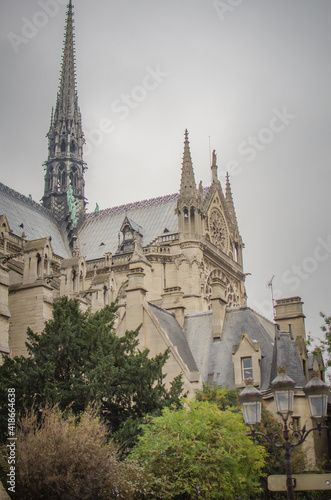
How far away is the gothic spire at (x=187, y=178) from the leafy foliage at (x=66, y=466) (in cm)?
4160

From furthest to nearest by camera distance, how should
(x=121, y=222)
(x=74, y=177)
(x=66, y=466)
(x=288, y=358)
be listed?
1. (x=74, y=177)
2. (x=121, y=222)
3. (x=288, y=358)
4. (x=66, y=466)

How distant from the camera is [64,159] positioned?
7919 cm

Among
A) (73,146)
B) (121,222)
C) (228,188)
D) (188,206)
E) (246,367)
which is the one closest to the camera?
(246,367)

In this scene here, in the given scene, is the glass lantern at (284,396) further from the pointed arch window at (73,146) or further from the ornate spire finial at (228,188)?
the pointed arch window at (73,146)

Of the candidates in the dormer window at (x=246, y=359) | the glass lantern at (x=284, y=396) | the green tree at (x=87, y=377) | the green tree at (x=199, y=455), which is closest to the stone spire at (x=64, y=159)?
the dormer window at (x=246, y=359)

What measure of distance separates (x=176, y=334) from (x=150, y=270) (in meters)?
24.6

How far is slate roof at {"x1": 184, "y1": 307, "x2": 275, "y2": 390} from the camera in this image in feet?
101

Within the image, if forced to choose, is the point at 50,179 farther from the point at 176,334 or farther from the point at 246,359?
the point at 246,359

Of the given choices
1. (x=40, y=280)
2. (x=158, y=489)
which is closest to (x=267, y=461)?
(x=158, y=489)

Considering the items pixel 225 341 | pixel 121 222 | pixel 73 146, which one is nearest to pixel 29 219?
pixel 121 222

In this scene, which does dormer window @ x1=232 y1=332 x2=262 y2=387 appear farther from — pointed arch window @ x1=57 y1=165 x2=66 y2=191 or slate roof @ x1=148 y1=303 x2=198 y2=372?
pointed arch window @ x1=57 y1=165 x2=66 y2=191

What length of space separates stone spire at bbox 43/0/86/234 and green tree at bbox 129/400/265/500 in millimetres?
53683

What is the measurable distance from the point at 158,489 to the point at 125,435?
2.37m

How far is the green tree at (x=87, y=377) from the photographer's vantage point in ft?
77.7
